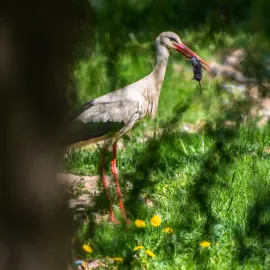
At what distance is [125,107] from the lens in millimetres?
5848

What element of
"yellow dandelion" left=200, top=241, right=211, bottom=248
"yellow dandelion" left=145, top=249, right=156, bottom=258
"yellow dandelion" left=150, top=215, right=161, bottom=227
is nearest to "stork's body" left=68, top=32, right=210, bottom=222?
"yellow dandelion" left=150, top=215, right=161, bottom=227

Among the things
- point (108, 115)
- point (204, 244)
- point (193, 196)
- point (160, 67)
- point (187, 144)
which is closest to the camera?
point (193, 196)

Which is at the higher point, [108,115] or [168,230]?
[108,115]

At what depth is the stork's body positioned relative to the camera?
5609 mm

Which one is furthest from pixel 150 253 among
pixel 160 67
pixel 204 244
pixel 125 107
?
pixel 160 67

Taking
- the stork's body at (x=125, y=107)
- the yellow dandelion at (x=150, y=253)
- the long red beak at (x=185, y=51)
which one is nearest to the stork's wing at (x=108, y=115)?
the stork's body at (x=125, y=107)

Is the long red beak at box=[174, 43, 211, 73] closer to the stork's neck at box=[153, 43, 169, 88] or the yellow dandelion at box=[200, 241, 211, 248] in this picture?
the stork's neck at box=[153, 43, 169, 88]

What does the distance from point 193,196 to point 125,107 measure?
285 centimetres

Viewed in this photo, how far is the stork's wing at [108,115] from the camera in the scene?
18.4ft

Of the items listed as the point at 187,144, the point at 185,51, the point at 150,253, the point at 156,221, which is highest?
the point at 185,51

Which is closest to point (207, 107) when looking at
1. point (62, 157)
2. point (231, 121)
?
point (231, 121)

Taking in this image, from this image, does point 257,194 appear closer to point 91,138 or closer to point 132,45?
point 91,138

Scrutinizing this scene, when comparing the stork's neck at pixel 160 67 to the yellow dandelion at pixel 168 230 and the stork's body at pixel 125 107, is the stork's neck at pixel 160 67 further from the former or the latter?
the yellow dandelion at pixel 168 230

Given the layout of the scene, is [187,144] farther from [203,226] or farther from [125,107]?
[203,226]
